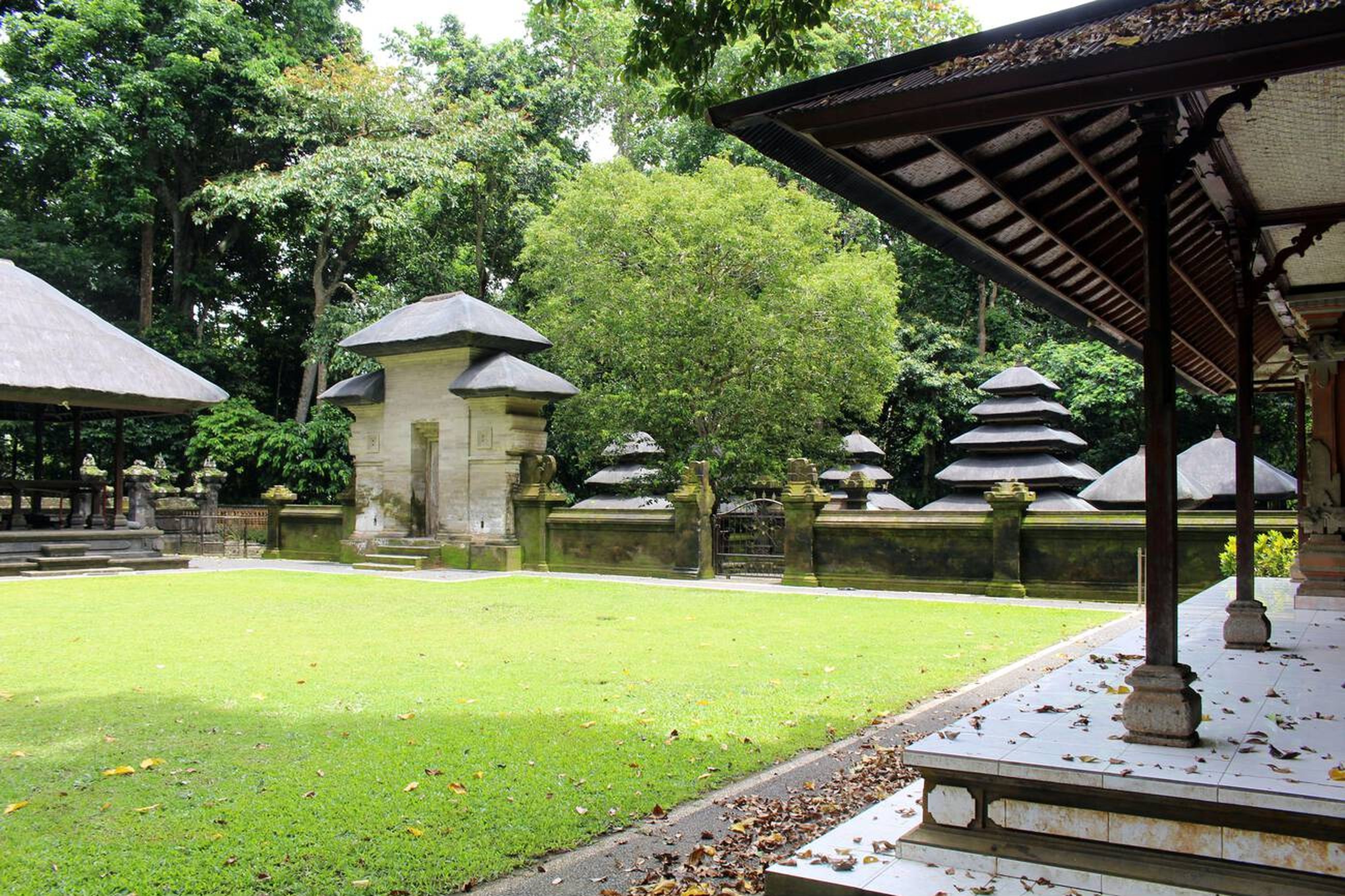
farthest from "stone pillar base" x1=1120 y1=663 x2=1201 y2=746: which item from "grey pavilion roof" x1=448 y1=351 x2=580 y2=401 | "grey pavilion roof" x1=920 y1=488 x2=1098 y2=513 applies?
"grey pavilion roof" x1=448 y1=351 x2=580 y2=401

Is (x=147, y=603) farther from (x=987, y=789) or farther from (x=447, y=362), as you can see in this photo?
(x=987, y=789)

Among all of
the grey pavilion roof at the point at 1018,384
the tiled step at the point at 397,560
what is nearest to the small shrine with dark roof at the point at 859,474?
the grey pavilion roof at the point at 1018,384

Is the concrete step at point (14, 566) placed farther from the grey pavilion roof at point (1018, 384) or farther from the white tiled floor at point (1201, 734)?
the grey pavilion roof at point (1018, 384)

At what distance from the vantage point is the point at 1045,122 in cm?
413

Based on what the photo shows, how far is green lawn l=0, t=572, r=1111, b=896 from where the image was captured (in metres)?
4.34

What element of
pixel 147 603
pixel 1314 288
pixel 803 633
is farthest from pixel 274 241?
pixel 1314 288

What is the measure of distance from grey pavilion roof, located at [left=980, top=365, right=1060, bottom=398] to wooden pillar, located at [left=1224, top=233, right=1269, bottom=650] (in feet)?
51.5

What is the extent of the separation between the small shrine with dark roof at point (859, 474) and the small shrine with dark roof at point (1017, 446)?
1596mm

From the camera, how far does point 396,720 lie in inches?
262

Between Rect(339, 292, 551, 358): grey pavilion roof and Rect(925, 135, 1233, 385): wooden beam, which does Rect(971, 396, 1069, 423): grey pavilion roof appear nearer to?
Rect(339, 292, 551, 358): grey pavilion roof

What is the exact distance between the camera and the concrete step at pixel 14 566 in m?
17.4

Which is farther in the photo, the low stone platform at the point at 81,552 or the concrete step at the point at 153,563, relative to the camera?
the concrete step at the point at 153,563

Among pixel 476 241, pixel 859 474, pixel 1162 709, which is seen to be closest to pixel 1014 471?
pixel 859 474

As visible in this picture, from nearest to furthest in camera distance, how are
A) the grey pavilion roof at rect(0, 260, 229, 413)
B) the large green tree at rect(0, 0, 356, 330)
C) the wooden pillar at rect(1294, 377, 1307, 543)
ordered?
1. the wooden pillar at rect(1294, 377, 1307, 543)
2. the grey pavilion roof at rect(0, 260, 229, 413)
3. the large green tree at rect(0, 0, 356, 330)
